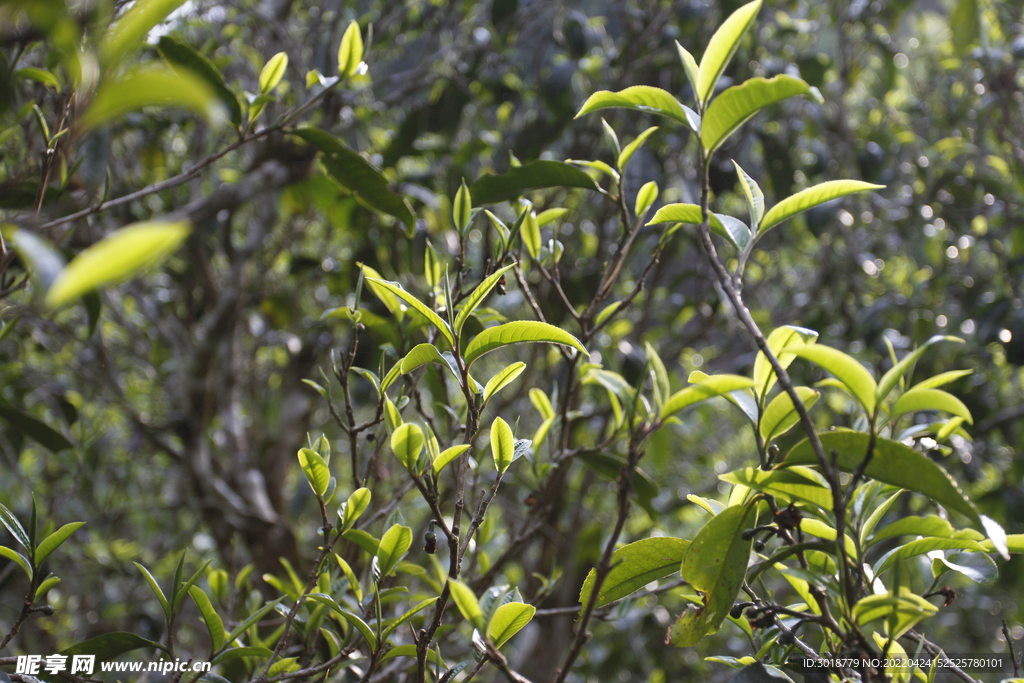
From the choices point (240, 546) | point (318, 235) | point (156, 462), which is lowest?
point (156, 462)

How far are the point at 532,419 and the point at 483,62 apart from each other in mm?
1477

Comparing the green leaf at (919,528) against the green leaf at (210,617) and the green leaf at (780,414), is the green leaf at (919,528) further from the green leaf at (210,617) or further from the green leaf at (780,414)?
the green leaf at (210,617)

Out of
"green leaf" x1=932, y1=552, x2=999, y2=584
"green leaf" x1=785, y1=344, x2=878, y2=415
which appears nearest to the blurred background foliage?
"green leaf" x1=932, y1=552, x2=999, y2=584

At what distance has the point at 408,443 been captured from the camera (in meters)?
0.68

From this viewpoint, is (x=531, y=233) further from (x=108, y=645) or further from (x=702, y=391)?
(x=108, y=645)

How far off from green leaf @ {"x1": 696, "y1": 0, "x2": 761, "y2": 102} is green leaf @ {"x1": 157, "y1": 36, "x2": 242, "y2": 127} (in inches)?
32.6

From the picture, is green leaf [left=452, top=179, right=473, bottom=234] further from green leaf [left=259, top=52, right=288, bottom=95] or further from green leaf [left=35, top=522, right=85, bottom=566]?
green leaf [left=35, top=522, right=85, bottom=566]

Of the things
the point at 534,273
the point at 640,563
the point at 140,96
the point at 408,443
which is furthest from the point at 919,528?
the point at 534,273

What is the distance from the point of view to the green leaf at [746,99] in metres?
0.66

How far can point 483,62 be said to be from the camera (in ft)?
7.16

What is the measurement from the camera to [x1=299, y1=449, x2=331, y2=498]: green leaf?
2.51 feet

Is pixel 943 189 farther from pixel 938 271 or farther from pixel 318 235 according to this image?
pixel 318 235

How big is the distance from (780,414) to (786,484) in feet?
0.25

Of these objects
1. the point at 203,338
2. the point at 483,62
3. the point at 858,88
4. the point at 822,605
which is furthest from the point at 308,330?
the point at 858,88
